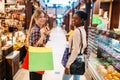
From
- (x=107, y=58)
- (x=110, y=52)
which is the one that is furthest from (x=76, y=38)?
(x=107, y=58)

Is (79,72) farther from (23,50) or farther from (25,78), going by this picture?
(23,50)

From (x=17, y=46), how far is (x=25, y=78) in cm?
147

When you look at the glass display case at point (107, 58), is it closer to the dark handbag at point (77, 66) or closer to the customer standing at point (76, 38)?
the dark handbag at point (77, 66)

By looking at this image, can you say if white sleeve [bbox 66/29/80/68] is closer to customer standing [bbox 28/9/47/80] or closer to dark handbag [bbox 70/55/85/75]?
dark handbag [bbox 70/55/85/75]

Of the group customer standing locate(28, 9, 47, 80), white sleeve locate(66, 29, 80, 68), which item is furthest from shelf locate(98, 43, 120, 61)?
customer standing locate(28, 9, 47, 80)

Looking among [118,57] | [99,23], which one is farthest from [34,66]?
[99,23]

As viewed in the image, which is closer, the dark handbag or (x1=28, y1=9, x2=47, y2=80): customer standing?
the dark handbag

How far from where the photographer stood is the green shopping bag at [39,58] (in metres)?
3.21

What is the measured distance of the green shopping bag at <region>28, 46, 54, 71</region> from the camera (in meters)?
3.21

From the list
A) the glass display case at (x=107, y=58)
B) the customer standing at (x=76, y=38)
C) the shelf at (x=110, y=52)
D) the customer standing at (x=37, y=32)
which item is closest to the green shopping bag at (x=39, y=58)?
the customer standing at (x=37, y=32)

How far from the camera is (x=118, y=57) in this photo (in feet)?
10.9

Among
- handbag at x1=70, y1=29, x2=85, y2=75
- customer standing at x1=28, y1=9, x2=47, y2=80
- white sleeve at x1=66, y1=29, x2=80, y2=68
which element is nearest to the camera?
white sleeve at x1=66, y1=29, x2=80, y2=68

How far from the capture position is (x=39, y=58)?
3232 mm

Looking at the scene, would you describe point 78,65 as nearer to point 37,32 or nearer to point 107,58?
point 37,32
